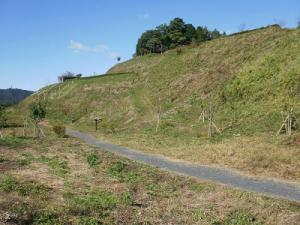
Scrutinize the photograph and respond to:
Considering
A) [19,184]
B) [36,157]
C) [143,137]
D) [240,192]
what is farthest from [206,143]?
[19,184]

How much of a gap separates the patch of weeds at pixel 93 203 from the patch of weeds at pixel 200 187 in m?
4.04

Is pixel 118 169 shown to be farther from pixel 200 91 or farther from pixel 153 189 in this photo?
pixel 200 91

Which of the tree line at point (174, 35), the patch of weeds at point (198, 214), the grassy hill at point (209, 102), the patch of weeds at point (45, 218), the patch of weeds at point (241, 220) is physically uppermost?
the tree line at point (174, 35)

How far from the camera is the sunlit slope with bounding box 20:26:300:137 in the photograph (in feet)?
149

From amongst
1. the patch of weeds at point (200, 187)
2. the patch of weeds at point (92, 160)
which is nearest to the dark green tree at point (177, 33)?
the patch of weeds at point (92, 160)

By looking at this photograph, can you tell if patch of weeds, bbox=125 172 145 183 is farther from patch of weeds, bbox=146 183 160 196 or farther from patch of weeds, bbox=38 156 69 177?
patch of weeds, bbox=38 156 69 177

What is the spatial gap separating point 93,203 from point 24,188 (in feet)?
11.7

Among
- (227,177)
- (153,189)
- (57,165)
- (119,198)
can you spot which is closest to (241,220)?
(119,198)

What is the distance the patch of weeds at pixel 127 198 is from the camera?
17.7 meters

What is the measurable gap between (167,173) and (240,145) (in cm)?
862

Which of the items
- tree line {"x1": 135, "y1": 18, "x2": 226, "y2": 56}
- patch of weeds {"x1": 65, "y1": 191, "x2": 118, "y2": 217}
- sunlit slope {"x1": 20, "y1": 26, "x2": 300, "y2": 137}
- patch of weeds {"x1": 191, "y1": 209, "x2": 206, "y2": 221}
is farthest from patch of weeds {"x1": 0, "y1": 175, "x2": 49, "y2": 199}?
A: tree line {"x1": 135, "y1": 18, "x2": 226, "y2": 56}

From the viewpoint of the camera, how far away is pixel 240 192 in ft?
63.4

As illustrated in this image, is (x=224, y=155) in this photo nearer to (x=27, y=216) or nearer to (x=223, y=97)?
(x=27, y=216)

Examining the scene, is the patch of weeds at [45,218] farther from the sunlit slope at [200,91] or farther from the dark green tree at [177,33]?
the dark green tree at [177,33]
